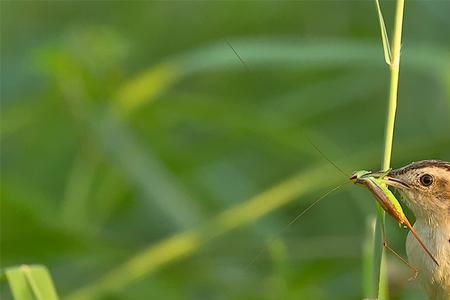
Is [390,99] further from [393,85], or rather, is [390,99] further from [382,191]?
[382,191]

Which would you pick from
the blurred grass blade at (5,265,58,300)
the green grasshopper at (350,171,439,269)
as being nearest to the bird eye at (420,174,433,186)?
the green grasshopper at (350,171,439,269)

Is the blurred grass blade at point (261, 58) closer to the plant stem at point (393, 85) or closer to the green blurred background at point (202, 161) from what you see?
the green blurred background at point (202, 161)

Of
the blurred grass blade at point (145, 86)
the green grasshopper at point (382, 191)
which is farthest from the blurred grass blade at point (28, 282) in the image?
the blurred grass blade at point (145, 86)

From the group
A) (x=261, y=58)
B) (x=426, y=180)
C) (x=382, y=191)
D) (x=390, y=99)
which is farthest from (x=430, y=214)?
(x=261, y=58)

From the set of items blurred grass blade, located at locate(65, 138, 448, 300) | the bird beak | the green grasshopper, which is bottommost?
the green grasshopper

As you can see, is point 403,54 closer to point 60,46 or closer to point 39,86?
point 60,46

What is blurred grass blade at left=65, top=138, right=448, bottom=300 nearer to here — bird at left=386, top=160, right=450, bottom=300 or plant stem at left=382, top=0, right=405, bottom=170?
bird at left=386, top=160, right=450, bottom=300
